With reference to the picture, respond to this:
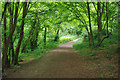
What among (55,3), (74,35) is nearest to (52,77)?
(55,3)

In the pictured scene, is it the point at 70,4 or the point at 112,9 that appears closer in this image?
the point at 112,9

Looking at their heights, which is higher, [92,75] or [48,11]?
[48,11]

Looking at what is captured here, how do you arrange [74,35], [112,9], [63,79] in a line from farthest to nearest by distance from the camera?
[74,35], [112,9], [63,79]

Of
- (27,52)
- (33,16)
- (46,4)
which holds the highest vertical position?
(46,4)

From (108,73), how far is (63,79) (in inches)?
83.2

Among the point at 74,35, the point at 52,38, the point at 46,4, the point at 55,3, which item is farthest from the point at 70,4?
the point at 74,35

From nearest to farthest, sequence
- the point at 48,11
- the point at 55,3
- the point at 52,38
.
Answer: the point at 48,11
the point at 55,3
the point at 52,38

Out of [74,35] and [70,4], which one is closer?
[70,4]

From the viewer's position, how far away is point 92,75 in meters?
5.10

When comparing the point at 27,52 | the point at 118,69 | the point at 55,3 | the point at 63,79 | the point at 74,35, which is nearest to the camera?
the point at 63,79

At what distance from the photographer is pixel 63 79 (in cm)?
482

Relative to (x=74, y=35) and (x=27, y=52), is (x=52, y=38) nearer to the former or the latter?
(x=27, y=52)

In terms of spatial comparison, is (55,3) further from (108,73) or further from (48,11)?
(108,73)

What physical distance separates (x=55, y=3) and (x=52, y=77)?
741cm
